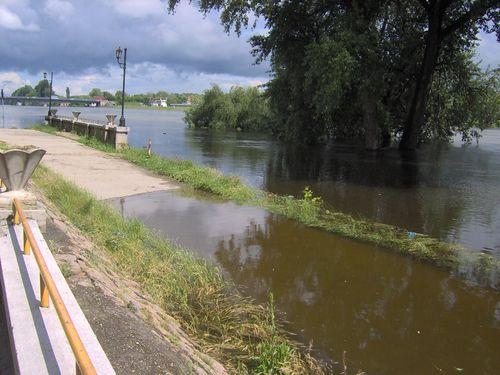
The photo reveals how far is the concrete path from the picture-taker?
14.6m

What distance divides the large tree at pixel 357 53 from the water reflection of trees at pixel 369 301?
16.7 m

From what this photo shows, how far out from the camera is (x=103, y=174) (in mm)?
17062

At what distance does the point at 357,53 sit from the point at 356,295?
20760 mm

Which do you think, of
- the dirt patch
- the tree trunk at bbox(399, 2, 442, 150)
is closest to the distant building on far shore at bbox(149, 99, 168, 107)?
the tree trunk at bbox(399, 2, 442, 150)

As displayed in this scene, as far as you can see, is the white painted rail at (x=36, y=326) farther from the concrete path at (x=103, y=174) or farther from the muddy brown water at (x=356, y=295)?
the concrete path at (x=103, y=174)

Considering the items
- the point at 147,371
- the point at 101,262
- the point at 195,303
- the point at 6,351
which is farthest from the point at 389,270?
the point at 6,351

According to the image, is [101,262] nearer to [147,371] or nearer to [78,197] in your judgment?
[147,371]

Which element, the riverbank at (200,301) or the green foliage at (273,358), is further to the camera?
the riverbank at (200,301)

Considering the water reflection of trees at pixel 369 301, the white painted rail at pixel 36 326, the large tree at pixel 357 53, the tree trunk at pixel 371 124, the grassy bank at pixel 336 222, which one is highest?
the large tree at pixel 357 53

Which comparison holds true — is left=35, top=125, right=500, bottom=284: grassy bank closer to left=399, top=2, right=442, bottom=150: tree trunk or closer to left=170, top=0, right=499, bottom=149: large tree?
left=170, top=0, right=499, bottom=149: large tree

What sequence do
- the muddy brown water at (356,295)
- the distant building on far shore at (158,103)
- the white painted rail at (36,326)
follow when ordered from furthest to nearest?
the distant building on far shore at (158,103)
the muddy brown water at (356,295)
the white painted rail at (36,326)

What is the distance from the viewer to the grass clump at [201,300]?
16.7ft

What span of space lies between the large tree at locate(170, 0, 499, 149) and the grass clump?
18.1 m

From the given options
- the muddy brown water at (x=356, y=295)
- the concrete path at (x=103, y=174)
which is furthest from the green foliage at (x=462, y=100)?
the muddy brown water at (x=356, y=295)
